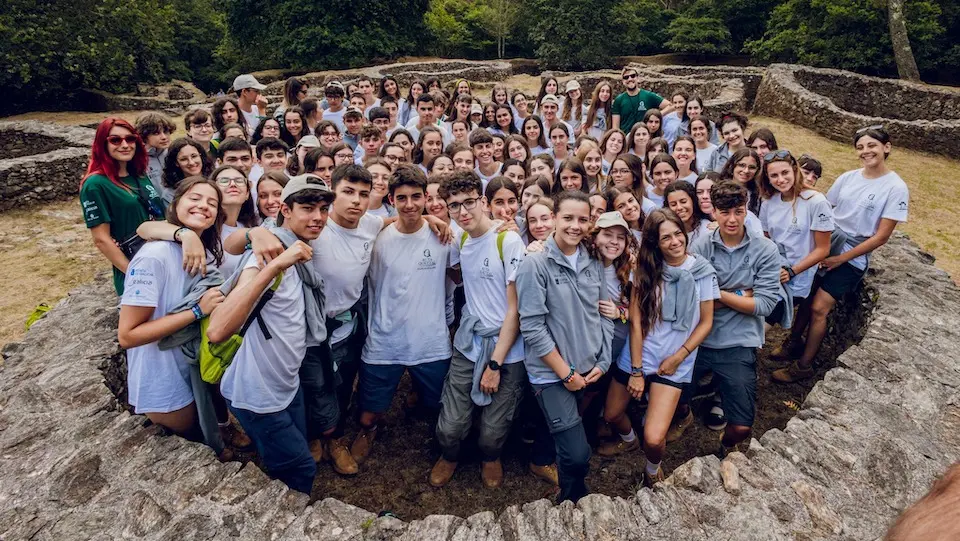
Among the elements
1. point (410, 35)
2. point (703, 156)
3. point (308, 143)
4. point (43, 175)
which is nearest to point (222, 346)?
point (308, 143)

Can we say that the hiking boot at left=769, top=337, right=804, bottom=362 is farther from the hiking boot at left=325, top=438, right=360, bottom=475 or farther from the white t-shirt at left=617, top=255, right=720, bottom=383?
the hiking boot at left=325, top=438, right=360, bottom=475

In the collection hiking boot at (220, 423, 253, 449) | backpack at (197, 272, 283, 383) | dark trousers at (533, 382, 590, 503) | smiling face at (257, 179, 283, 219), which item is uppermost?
smiling face at (257, 179, 283, 219)

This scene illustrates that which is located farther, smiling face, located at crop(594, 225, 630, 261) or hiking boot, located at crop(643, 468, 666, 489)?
hiking boot, located at crop(643, 468, 666, 489)

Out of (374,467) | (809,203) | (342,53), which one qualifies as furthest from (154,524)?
(342,53)

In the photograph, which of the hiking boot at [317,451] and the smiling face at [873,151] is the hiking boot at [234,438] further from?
the smiling face at [873,151]

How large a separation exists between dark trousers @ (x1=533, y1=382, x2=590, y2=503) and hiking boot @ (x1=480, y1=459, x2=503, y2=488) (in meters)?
0.72

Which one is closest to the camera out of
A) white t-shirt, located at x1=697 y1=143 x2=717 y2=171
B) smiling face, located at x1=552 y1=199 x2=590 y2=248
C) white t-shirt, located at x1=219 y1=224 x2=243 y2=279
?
smiling face, located at x1=552 y1=199 x2=590 y2=248

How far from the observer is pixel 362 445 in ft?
14.6

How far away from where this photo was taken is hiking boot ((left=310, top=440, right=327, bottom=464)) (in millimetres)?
4387

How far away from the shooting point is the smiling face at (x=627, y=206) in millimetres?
4656

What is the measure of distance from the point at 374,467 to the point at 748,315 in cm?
338

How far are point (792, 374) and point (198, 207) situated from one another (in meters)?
5.80

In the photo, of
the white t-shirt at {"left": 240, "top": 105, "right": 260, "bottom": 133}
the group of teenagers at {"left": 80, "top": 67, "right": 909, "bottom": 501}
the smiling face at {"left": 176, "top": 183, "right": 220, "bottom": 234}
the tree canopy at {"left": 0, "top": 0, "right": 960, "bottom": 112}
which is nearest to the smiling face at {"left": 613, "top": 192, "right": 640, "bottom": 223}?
the group of teenagers at {"left": 80, "top": 67, "right": 909, "bottom": 501}

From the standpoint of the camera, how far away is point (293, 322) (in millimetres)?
3219
